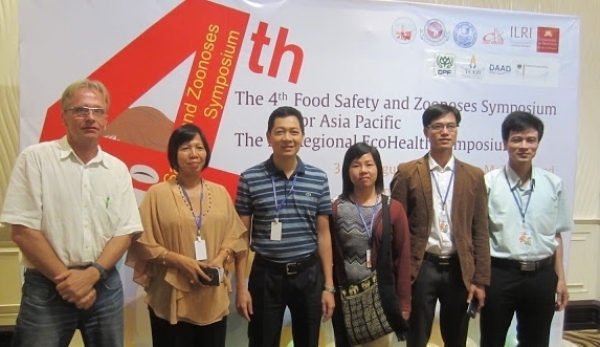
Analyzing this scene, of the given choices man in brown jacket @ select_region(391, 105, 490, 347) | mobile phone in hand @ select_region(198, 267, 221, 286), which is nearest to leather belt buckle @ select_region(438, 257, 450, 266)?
man in brown jacket @ select_region(391, 105, 490, 347)

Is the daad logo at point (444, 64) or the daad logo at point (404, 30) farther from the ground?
the daad logo at point (404, 30)

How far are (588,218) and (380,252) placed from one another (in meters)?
2.51

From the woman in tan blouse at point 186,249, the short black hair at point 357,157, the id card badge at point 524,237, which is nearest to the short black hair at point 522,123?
the id card badge at point 524,237

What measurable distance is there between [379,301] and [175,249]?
3.01 ft

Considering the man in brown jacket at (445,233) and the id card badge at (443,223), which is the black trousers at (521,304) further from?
the id card badge at (443,223)

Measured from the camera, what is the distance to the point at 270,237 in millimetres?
2223

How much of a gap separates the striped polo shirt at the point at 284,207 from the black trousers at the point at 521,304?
927mm

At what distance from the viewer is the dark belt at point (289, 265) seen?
87.0 inches

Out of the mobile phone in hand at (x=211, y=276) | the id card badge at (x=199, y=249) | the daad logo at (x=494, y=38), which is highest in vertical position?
the daad logo at (x=494, y=38)

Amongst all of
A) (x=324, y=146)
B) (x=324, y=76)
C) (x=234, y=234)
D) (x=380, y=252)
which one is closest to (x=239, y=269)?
(x=234, y=234)

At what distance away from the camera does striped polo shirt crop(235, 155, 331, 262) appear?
7.30ft

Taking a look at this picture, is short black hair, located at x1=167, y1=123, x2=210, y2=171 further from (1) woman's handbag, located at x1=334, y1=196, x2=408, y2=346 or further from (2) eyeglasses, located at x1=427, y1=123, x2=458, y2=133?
(2) eyeglasses, located at x1=427, y1=123, x2=458, y2=133

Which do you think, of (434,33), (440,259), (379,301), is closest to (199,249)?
(379,301)

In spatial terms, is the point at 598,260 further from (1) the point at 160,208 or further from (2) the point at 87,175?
(2) the point at 87,175
